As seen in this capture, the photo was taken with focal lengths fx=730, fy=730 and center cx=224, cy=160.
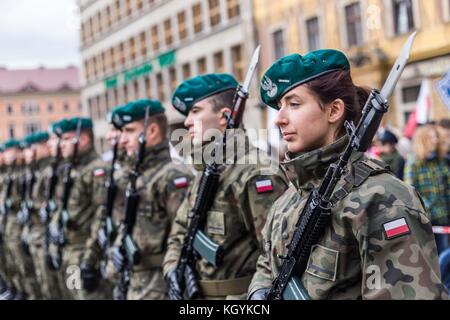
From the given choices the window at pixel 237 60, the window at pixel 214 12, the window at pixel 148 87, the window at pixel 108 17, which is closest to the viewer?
the window at pixel 237 60

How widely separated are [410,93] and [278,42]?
Answer: 20.3ft

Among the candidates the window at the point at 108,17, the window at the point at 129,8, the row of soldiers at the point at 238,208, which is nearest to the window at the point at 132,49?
the window at the point at 129,8

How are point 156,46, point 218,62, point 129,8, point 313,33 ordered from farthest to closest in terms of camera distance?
point 129,8
point 156,46
point 218,62
point 313,33

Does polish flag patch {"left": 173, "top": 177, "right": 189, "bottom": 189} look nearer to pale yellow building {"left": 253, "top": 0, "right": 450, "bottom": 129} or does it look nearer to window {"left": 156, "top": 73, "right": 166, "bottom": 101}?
pale yellow building {"left": 253, "top": 0, "right": 450, "bottom": 129}

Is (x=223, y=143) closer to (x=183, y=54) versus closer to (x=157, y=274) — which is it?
(x=157, y=274)

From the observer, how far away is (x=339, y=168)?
231 centimetres

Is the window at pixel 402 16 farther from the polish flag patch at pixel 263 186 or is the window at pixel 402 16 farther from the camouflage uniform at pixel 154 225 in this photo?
the polish flag patch at pixel 263 186

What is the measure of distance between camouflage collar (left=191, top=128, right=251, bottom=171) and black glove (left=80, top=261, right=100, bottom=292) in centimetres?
260

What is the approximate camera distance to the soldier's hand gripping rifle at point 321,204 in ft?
7.32

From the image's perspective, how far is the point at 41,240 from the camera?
8297 mm

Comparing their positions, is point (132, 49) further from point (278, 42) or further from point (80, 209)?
point (80, 209)

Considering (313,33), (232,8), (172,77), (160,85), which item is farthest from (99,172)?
(160,85)

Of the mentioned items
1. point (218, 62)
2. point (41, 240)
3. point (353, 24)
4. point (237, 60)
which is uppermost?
point (218, 62)

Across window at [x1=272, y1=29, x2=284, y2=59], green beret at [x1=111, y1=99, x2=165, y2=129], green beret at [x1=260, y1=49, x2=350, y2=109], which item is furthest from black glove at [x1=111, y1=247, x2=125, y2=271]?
window at [x1=272, y1=29, x2=284, y2=59]
